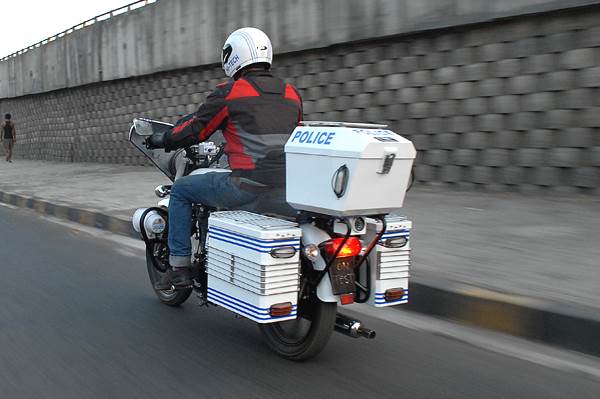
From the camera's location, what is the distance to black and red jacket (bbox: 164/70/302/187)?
147 inches

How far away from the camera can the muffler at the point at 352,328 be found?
3471 millimetres

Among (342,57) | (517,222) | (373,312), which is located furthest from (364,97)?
(373,312)

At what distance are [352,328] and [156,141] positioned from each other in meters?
1.71

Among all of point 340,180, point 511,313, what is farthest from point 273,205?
point 511,313

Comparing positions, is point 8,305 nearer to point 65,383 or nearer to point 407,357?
point 65,383

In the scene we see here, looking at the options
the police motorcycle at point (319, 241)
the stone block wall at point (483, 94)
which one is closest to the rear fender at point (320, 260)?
the police motorcycle at point (319, 241)

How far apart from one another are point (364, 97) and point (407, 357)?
283 inches

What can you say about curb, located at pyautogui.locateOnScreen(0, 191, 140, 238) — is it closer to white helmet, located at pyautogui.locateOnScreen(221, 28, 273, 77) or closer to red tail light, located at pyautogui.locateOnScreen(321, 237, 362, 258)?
white helmet, located at pyautogui.locateOnScreen(221, 28, 273, 77)

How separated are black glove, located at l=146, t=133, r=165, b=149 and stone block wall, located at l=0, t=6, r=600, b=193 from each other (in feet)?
17.1

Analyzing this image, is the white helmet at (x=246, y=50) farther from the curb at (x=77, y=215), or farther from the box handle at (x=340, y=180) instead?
the curb at (x=77, y=215)

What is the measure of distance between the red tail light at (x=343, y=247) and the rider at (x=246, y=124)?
54cm

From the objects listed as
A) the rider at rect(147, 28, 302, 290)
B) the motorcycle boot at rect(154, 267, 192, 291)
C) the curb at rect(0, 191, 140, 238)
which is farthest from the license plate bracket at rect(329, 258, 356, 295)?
the curb at rect(0, 191, 140, 238)

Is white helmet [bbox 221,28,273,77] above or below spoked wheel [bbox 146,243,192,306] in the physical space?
above

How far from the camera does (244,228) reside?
3.35 m
